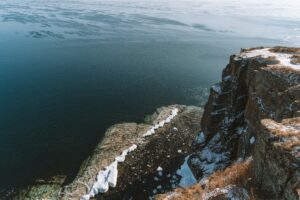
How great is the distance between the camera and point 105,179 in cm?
3541

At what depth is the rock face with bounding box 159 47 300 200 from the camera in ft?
39.2

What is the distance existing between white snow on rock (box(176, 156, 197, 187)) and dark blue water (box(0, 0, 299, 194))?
55.3 ft

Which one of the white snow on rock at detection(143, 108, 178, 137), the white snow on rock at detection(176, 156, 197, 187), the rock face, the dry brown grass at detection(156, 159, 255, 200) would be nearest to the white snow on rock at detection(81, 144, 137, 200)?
the white snow on rock at detection(143, 108, 178, 137)

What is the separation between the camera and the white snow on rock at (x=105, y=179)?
110 ft

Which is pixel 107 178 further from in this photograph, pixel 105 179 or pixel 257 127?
pixel 257 127

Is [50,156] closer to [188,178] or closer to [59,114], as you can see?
[59,114]

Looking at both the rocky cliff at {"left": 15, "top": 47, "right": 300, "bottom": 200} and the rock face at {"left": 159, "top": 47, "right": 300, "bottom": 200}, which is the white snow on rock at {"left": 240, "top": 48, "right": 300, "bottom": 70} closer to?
the rock face at {"left": 159, "top": 47, "right": 300, "bottom": 200}

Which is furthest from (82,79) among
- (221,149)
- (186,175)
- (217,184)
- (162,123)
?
(217,184)

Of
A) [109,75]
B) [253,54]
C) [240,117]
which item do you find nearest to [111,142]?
[240,117]

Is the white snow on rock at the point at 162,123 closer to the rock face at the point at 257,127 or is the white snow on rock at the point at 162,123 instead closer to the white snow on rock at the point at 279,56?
the rock face at the point at 257,127

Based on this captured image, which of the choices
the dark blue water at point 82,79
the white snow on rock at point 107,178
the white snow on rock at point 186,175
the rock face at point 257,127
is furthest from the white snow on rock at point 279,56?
the dark blue water at point 82,79

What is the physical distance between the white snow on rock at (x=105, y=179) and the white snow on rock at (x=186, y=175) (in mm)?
9712

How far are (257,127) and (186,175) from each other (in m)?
14.9

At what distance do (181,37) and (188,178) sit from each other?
94.5m
